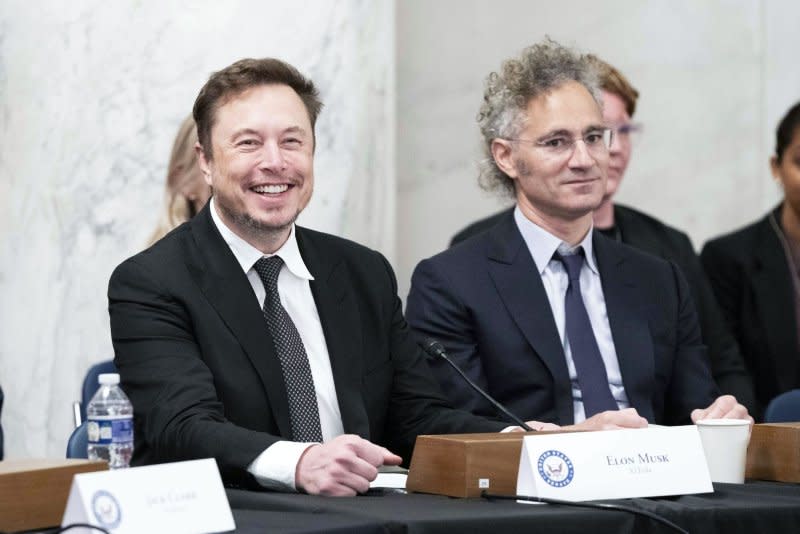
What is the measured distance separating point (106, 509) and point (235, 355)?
104cm

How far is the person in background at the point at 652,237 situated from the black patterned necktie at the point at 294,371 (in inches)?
51.4

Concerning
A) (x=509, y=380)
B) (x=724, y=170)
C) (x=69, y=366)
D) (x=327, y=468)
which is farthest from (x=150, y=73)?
(x=724, y=170)

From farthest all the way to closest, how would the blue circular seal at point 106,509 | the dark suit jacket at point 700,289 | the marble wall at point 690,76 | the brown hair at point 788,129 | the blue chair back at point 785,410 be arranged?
the marble wall at point 690,76, the brown hair at point 788,129, the dark suit jacket at point 700,289, the blue chair back at point 785,410, the blue circular seal at point 106,509

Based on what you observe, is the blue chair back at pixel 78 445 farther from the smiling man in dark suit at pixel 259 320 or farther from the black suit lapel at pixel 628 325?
the black suit lapel at pixel 628 325

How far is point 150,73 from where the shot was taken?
475 centimetres

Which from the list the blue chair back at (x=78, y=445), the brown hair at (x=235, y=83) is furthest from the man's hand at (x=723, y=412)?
the blue chair back at (x=78, y=445)

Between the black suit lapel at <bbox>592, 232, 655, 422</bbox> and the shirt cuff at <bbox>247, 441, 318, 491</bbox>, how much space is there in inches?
51.7

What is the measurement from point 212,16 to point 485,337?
154cm

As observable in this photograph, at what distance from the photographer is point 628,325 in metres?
3.99

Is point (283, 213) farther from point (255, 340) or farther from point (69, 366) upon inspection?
point (69, 366)

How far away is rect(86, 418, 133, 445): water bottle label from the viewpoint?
296 centimetres

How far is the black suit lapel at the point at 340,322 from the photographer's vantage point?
11.1 ft

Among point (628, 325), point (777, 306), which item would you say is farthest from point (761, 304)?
point (628, 325)

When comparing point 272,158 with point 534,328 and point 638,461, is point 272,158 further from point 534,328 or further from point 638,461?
point 638,461
